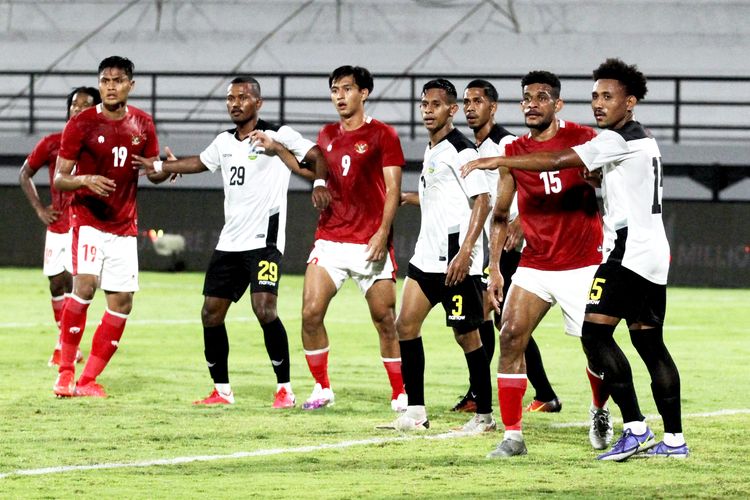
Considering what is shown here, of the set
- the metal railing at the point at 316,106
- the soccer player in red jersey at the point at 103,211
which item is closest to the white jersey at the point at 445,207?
the soccer player in red jersey at the point at 103,211

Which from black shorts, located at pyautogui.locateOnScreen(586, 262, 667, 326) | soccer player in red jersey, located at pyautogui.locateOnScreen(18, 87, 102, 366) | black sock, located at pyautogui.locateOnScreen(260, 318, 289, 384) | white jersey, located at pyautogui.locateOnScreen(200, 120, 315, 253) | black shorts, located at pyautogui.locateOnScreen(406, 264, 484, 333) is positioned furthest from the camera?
soccer player in red jersey, located at pyautogui.locateOnScreen(18, 87, 102, 366)

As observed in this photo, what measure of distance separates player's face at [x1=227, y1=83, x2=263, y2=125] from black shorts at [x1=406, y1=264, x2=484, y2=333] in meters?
1.85

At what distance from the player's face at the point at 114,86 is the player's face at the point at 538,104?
135 inches

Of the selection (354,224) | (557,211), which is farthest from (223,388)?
(557,211)

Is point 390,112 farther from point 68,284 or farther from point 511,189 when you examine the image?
point 511,189

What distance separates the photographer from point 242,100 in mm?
10461

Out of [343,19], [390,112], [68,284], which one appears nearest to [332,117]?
[390,112]

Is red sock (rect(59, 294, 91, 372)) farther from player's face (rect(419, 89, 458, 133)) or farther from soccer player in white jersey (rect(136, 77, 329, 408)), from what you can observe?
player's face (rect(419, 89, 458, 133))

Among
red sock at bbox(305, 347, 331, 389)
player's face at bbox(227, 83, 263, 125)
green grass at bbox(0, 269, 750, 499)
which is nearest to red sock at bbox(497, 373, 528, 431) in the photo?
green grass at bbox(0, 269, 750, 499)

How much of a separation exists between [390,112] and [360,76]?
67.7 feet

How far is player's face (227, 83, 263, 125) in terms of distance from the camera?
10.4 metres

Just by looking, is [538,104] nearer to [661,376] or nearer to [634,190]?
[634,190]

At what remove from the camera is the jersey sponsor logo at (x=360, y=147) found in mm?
10055

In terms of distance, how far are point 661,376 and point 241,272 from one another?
3547 mm
